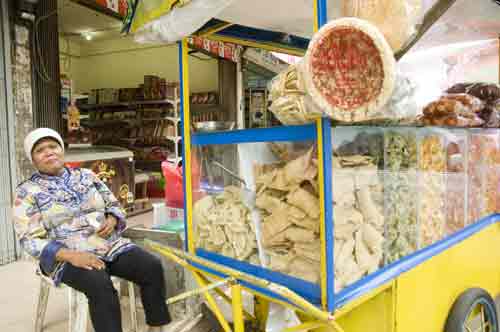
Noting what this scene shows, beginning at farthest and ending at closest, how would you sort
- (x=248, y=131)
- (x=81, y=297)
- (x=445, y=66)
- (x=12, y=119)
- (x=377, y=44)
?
(x=12, y=119) < (x=445, y=66) < (x=81, y=297) < (x=248, y=131) < (x=377, y=44)

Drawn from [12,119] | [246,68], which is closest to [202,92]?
[246,68]

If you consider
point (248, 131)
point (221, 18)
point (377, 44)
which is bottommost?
point (248, 131)

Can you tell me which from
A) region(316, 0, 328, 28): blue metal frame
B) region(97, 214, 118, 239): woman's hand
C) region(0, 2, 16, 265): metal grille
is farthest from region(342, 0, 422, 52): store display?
region(0, 2, 16, 265): metal grille

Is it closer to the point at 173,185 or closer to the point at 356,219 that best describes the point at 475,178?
the point at 356,219

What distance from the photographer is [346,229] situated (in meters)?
1.25

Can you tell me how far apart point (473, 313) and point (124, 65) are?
923 centimetres

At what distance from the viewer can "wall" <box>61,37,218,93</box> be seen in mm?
8852

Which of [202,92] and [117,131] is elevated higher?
[202,92]

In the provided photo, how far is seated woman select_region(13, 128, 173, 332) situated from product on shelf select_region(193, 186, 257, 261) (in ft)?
1.82

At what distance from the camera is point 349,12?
47.3 inches

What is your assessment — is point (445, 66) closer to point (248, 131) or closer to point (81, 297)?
point (248, 131)

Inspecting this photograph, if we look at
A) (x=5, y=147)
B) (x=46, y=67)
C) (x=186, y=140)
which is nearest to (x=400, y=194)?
(x=186, y=140)

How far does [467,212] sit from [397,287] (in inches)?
35.0

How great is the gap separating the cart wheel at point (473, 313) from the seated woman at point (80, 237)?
1.41m
